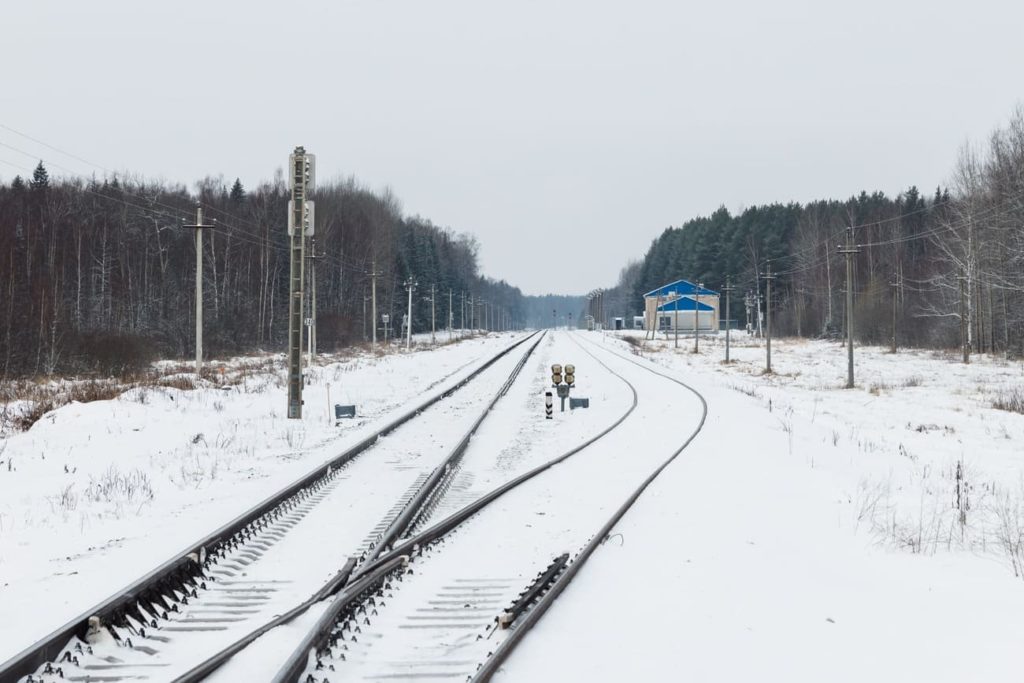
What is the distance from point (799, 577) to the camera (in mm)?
5941

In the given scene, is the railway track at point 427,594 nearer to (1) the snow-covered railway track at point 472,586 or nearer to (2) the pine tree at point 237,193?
(1) the snow-covered railway track at point 472,586

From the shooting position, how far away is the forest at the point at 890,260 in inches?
1720

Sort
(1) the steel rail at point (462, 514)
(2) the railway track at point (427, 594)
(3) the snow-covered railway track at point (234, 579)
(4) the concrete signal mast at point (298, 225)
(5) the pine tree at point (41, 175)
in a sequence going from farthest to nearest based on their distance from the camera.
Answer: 1. (5) the pine tree at point (41, 175)
2. (4) the concrete signal mast at point (298, 225)
3. (1) the steel rail at point (462, 514)
4. (3) the snow-covered railway track at point (234, 579)
5. (2) the railway track at point (427, 594)

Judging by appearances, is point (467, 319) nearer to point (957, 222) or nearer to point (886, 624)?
point (957, 222)

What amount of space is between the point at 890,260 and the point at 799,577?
91119 millimetres

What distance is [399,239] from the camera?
105 m

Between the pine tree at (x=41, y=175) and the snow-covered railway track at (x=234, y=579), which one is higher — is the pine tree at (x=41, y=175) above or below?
above

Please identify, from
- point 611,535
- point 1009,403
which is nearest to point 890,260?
point 1009,403

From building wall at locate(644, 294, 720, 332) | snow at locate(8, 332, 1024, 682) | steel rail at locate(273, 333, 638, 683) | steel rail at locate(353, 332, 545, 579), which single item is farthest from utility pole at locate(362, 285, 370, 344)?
steel rail at locate(273, 333, 638, 683)

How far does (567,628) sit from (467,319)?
478ft

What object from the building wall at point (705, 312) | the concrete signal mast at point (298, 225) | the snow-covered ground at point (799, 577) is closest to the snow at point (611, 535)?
the snow-covered ground at point (799, 577)

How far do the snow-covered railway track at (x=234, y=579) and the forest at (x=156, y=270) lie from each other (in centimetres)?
2306

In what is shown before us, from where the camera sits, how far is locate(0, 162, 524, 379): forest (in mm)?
30656

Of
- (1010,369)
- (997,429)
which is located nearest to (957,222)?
(1010,369)
